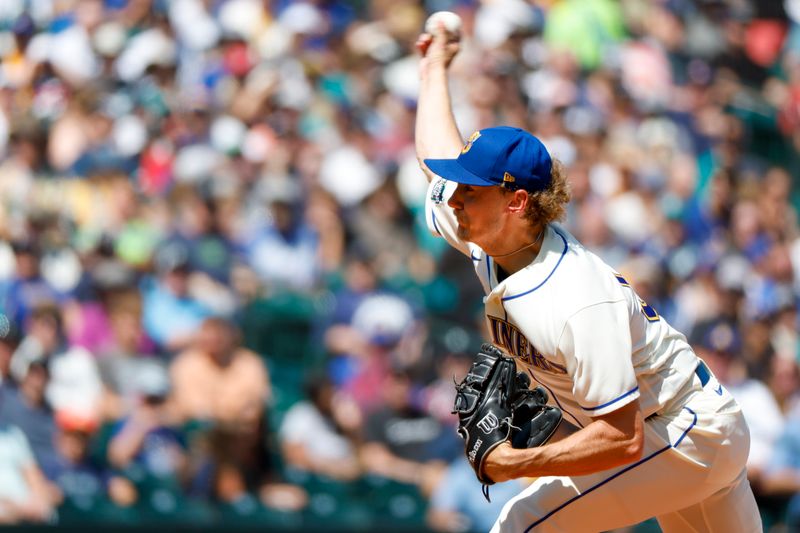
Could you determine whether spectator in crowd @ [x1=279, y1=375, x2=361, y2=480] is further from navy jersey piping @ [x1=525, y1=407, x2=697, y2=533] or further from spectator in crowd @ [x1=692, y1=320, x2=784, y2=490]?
navy jersey piping @ [x1=525, y1=407, x2=697, y2=533]

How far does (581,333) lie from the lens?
2820 mm

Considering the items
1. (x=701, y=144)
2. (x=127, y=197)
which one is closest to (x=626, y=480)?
(x=127, y=197)

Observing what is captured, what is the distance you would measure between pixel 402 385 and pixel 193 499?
4.71ft

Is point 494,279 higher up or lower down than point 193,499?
higher up

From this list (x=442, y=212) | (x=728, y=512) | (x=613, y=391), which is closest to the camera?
(x=613, y=391)

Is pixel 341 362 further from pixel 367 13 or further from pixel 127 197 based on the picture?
pixel 367 13

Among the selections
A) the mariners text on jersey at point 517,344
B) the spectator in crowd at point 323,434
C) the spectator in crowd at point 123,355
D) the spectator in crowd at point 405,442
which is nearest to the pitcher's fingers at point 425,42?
the mariners text on jersey at point 517,344

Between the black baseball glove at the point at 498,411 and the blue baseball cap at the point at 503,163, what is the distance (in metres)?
0.50

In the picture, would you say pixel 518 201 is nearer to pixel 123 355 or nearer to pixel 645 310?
pixel 645 310

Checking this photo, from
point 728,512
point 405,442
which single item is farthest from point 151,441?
point 728,512

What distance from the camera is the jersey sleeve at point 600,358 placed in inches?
110

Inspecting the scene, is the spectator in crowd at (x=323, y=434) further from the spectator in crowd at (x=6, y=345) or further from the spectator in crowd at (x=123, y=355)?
the spectator in crowd at (x=6, y=345)

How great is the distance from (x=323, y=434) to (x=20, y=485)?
1.88m

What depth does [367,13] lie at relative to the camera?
905cm
